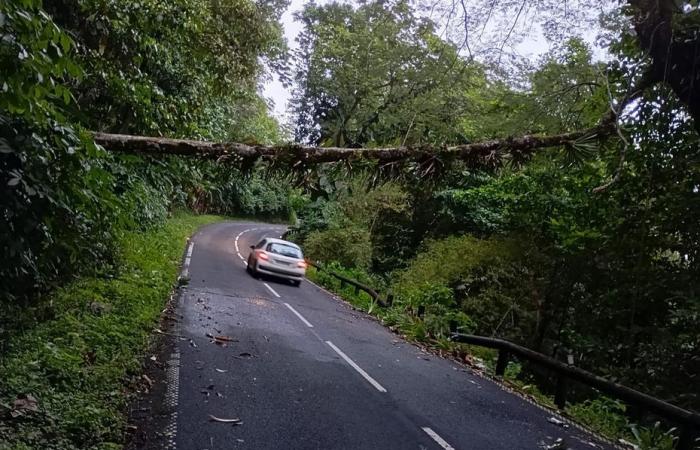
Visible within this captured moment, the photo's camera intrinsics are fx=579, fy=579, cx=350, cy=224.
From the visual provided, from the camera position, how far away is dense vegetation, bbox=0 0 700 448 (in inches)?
204

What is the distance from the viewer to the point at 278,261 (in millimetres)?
19406

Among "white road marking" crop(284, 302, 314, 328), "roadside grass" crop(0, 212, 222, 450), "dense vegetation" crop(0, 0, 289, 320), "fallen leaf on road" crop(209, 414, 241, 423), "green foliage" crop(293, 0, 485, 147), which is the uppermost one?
"green foliage" crop(293, 0, 485, 147)

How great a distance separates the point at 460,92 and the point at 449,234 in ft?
18.2

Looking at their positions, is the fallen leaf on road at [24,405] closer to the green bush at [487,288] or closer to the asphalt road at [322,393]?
the asphalt road at [322,393]

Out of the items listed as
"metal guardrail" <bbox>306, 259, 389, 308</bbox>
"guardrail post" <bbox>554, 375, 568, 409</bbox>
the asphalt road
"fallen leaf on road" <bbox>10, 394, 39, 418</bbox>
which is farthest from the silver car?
"fallen leaf on road" <bbox>10, 394, 39, 418</bbox>

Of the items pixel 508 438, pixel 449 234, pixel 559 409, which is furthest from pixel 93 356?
pixel 449 234

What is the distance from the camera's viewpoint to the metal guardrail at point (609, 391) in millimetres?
6664

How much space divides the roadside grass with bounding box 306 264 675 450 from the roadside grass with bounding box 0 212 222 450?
608 cm

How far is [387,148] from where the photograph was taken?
5.14 m

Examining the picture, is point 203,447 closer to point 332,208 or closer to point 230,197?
point 332,208

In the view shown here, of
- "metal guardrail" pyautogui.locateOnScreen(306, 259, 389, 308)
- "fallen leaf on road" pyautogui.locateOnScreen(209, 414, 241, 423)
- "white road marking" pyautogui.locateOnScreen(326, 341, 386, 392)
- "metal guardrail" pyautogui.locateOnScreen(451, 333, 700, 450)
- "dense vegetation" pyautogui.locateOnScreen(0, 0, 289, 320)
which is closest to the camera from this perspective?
"dense vegetation" pyautogui.locateOnScreen(0, 0, 289, 320)

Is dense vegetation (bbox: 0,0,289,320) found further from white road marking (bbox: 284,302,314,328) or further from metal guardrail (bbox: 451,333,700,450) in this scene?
metal guardrail (bbox: 451,333,700,450)

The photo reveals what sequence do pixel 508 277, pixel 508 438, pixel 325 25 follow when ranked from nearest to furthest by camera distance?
pixel 508 438 → pixel 508 277 → pixel 325 25

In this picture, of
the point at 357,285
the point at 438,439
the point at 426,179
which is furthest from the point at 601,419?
the point at 357,285
